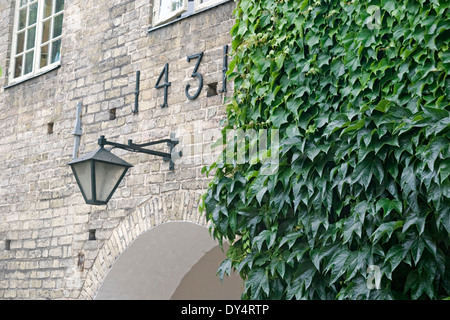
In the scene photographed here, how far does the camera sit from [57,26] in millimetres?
7883

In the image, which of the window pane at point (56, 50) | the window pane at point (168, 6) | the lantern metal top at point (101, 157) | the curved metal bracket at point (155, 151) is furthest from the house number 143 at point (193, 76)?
the window pane at point (56, 50)

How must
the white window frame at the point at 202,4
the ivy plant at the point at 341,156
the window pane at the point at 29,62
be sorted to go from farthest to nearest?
the window pane at the point at 29,62 < the white window frame at the point at 202,4 < the ivy plant at the point at 341,156

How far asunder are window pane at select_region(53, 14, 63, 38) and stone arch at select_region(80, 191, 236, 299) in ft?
8.26

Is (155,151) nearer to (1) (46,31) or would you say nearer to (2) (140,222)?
(2) (140,222)

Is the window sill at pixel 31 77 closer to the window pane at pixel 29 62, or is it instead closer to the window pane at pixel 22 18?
the window pane at pixel 29 62

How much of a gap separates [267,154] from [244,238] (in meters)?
0.60

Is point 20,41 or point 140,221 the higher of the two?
point 20,41

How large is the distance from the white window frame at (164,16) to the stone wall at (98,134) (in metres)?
0.06

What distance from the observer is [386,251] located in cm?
417

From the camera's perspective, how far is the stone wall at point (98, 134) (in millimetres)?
6012

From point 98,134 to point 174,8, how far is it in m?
1.39

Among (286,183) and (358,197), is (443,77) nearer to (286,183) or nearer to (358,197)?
(358,197)

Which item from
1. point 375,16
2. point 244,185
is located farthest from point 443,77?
point 244,185

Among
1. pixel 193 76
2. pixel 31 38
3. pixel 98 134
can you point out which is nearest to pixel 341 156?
pixel 193 76
